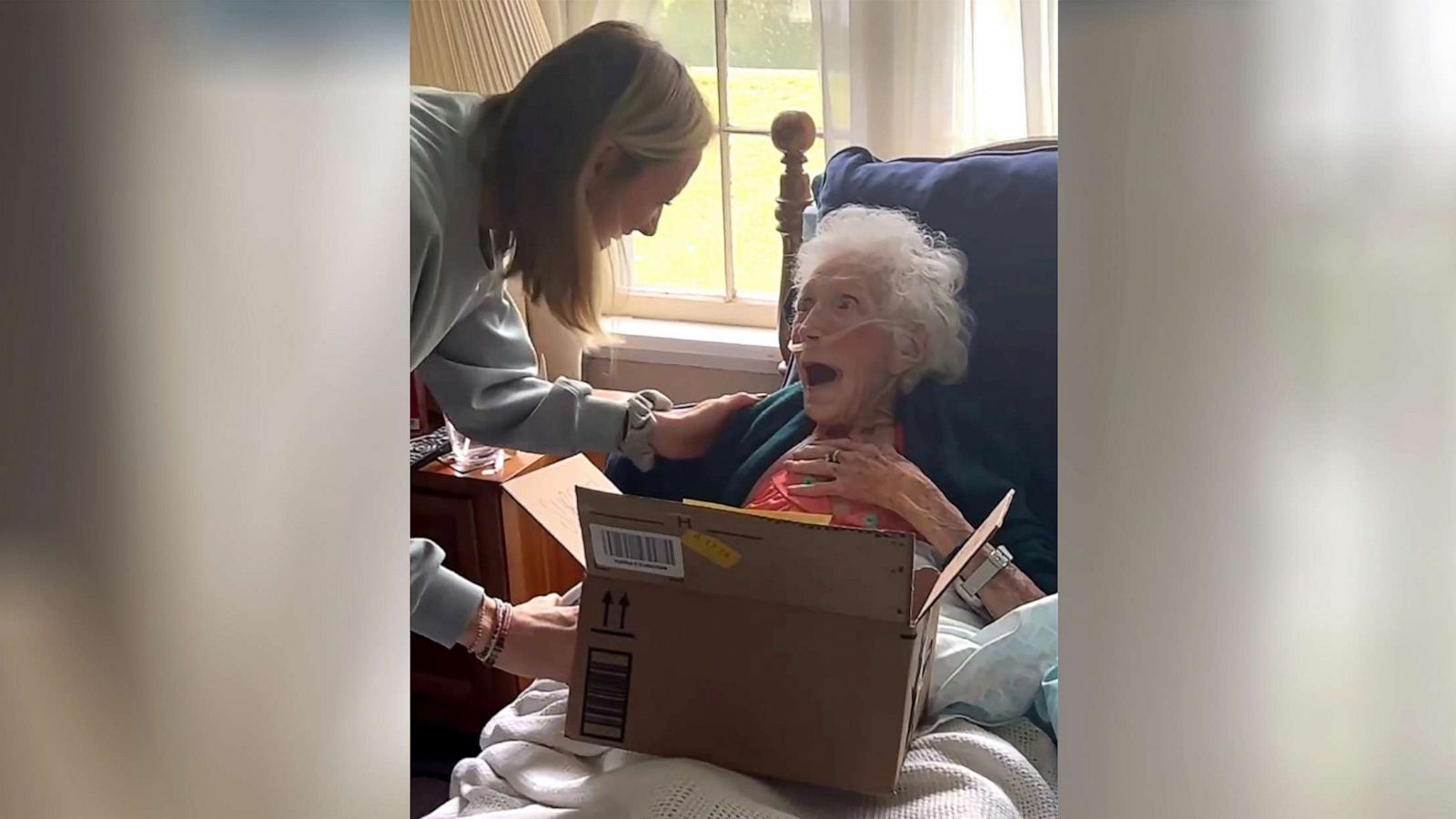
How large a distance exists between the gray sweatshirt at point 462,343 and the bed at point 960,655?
0.51ft

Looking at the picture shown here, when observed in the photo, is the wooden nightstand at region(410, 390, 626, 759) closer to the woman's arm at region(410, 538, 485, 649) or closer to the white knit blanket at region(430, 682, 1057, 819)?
the woman's arm at region(410, 538, 485, 649)

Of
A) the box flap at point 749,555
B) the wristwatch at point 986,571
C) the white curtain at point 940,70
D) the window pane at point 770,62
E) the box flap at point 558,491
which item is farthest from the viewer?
the window pane at point 770,62

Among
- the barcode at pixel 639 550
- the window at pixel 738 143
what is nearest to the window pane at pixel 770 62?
the window at pixel 738 143

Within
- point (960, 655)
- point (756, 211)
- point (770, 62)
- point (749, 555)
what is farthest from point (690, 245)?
point (749, 555)

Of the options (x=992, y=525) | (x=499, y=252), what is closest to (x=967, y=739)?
(x=992, y=525)

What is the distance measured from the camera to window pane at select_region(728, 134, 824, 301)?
74.6 inches

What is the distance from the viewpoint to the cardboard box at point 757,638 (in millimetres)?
961

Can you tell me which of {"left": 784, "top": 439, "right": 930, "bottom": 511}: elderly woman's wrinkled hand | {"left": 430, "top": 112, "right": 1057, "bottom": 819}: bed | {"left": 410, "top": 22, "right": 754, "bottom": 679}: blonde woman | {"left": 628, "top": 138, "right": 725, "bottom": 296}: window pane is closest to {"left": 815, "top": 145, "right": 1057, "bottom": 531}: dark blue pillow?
{"left": 430, "top": 112, "right": 1057, "bottom": 819}: bed

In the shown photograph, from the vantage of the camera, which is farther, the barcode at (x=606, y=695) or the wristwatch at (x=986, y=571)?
the wristwatch at (x=986, y=571)

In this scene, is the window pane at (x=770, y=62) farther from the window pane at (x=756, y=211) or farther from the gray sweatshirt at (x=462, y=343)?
the gray sweatshirt at (x=462, y=343)

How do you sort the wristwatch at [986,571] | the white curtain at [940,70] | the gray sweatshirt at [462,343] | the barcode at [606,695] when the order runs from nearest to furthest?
the barcode at [606,695] → the gray sweatshirt at [462,343] → the wristwatch at [986,571] → the white curtain at [940,70]

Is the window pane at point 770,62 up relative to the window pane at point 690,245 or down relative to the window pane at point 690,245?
up
